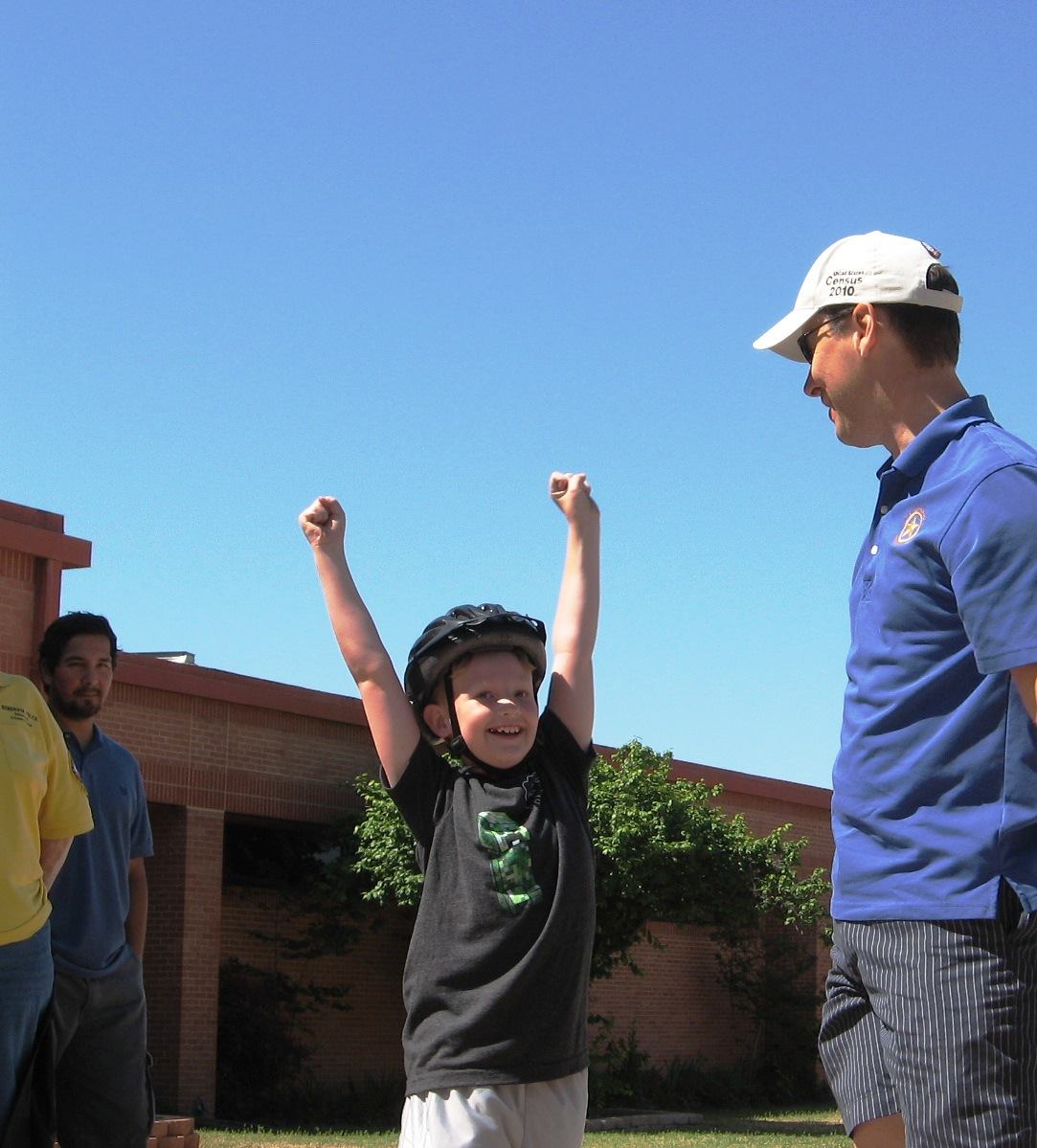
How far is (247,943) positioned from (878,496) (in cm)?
1728

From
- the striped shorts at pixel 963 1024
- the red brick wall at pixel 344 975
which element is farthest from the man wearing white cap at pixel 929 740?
the red brick wall at pixel 344 975

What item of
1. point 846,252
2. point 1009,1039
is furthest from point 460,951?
point 846,252

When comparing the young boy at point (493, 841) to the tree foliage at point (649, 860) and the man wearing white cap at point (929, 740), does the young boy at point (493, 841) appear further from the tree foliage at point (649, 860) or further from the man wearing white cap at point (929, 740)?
the tree foliage at point (649, 860)

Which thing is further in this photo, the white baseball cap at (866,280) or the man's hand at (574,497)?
the man's hand at (574,497)

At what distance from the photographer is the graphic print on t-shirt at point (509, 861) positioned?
332 centimetres

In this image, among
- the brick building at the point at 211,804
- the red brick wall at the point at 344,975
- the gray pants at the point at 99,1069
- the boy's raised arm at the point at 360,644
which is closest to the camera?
the boy's raised arm at the point at 360,644

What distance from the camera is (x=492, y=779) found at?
357 cm

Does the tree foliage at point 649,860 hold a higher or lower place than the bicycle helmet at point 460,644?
higher

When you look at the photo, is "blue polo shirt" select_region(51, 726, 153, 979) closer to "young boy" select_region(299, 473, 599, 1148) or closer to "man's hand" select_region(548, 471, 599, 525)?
"young boy" select_region(299, 473, 599, 1148)

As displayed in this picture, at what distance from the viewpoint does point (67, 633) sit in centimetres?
607

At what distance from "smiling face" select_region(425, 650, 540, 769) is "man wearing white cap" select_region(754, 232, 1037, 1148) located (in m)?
0.83

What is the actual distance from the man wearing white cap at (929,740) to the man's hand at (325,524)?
1.16 metres

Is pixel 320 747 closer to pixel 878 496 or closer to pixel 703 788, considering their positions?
pixel 703 788

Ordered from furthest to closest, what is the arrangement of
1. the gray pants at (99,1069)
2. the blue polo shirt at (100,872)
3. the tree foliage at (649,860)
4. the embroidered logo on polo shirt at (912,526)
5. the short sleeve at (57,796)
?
the tree foliage at (649,860), the blue polo shirt at (100,872), the gray pants at (99,1069), the short sleeve at (57,796), the embroidered logo on polo shirt at (912,526)
